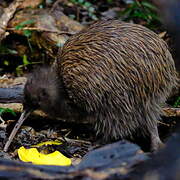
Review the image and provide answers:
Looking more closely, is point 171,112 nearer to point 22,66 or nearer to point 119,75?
point 119,75

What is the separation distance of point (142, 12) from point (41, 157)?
155 inches

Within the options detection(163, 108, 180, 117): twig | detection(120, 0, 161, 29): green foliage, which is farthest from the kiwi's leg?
detection(120, 0, 161, 29): green foliage

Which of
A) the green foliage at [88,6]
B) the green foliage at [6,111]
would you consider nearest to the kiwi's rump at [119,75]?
the green foliage at [6,111]

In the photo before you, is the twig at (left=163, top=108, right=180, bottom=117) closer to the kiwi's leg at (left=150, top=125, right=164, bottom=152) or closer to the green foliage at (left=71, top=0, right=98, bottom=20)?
the kiwi's leg at (left=150, top=125, right=164, bottom=152)

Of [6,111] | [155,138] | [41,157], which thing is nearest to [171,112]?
[155,138]

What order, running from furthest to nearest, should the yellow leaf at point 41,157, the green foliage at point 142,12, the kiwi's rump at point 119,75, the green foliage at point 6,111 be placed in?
the green foliage at point 142,12, the green foliage at point 6,111, the kiwi's rump at point 119,75, the yellow leaf at point 41,157

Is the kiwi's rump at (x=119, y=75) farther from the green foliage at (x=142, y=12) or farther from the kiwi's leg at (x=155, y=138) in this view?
the green foliage at (x=142, y=12)

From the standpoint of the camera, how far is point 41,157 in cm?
410

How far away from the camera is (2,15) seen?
22.0 feet

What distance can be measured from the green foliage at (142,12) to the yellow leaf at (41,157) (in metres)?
3.52

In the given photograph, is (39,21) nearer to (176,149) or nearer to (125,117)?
(125,117)

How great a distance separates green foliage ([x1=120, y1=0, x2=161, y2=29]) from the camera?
7246 mm

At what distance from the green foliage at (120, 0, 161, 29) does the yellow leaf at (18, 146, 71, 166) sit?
11.6ft

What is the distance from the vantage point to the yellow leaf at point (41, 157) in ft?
13.0
